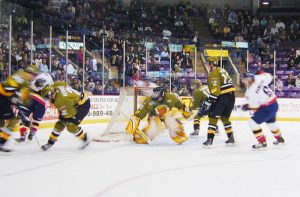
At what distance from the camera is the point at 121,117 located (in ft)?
28.1

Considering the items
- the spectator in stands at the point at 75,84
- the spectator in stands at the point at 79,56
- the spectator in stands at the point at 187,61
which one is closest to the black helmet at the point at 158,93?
the spectator in stands at the point at 75,84

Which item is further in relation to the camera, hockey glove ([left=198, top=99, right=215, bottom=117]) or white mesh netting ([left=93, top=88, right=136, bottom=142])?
hockey glove ([left=198, top=99, right=215, bottom=117])

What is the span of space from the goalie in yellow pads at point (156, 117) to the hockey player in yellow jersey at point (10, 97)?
5.96ft

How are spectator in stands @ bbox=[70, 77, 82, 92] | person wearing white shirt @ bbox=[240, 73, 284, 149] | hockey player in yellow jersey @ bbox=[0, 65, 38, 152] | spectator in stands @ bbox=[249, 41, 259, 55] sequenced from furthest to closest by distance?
spectator in stands @ bbox=[249, 41, 259, 55]
spectator in stands @ bbox=[70, 77, 82, 92]
person wearing white shirt @ bbox=[240, 73, 284, 149]
hockey player in yellow jersey @ bbox=[0, 65, 38, 152]

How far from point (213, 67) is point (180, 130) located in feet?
3.50

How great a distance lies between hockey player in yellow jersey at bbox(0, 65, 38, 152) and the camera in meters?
6.04

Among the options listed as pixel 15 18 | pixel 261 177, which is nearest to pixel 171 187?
pixel 261 177

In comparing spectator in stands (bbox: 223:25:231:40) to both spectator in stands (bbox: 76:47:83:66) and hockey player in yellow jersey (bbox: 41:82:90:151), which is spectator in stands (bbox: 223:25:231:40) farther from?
hockey player in yellow jersey (bbox: 41:82:90:151)

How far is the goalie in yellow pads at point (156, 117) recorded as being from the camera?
7285 mm

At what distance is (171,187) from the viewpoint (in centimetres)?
401

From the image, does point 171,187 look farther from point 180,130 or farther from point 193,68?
point 193,68

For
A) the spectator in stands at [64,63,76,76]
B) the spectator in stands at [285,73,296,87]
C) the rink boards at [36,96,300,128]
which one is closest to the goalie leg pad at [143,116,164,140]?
the rink boards at [36,96,300,128]

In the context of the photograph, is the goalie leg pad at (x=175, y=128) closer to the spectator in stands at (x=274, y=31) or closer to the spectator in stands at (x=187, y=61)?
the spectator in stands at (x=187, y=61)

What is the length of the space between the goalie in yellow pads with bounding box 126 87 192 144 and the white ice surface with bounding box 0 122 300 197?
23cm
